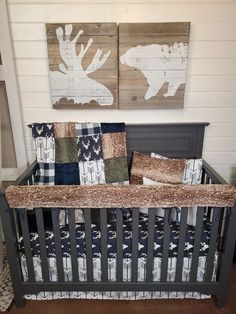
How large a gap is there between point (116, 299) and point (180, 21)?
194 centimetres

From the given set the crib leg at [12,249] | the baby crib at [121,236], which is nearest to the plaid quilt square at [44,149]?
the baby crib at [121,236]

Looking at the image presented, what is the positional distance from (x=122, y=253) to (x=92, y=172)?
24.5 inches

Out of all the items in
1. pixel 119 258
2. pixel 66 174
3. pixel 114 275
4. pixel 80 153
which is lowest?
pixel 114 275

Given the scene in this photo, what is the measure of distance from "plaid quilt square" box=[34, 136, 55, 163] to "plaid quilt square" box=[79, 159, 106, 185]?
0.24m

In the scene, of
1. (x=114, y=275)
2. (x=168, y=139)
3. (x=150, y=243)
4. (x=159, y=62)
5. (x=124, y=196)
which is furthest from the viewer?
(x=168, y=139)

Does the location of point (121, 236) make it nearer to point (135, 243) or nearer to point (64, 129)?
point (135, 243)

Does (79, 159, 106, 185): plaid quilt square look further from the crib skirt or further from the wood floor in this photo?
the wood floor

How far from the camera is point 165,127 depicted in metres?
1.85

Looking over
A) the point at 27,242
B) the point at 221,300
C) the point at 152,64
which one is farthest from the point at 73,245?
the point at 152,64

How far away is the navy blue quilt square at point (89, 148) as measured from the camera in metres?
1.76

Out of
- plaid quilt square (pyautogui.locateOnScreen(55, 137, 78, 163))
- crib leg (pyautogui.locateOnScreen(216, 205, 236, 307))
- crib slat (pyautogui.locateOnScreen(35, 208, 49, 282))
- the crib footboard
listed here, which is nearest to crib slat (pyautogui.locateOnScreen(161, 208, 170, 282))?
the crib footboard

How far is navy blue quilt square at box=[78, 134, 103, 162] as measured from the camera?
5.76ft

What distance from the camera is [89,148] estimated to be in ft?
5.77

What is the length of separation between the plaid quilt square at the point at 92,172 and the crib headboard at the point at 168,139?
305 millimetres
